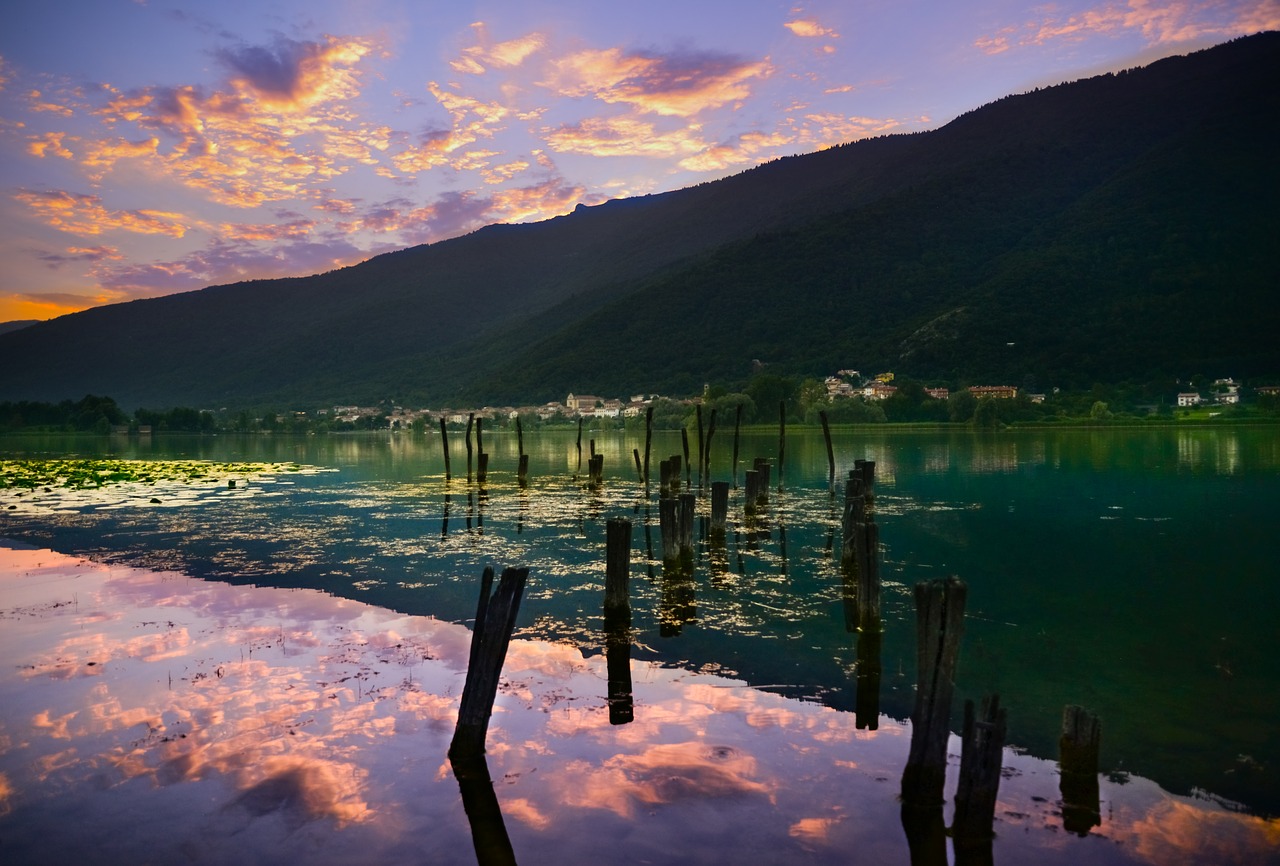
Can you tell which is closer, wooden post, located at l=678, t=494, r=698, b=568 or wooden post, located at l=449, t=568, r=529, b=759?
wooden post, located at l=449, t=568, r=529, b=759

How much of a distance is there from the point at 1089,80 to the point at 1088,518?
192 meters

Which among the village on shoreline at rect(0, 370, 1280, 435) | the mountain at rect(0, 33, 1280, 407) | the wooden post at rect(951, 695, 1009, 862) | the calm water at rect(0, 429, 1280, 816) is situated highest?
the mountain at rect(0, 33, 1280, 407)

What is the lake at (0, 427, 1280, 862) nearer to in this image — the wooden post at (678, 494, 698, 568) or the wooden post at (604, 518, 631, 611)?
the wooden post at (604, 518, 631, 611)

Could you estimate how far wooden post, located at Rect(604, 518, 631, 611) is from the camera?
1411 cm

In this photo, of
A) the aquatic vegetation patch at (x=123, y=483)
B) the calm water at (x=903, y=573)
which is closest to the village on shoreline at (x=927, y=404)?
the aquatic vegetation patch at (x=123, y=483)

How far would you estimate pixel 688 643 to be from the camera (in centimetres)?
1305

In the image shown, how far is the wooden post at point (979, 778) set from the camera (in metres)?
6.70

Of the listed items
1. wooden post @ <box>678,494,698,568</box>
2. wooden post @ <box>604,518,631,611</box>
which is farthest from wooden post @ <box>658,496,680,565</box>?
wooden post @ <box>604,518,631,611</box>

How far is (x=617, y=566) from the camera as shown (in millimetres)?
14289

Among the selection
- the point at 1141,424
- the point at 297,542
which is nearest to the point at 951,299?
the point at 1141,424

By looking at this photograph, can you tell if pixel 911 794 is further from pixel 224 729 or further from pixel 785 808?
A: pixel 224 729

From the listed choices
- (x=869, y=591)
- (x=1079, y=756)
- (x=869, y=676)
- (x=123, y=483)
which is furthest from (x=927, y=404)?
(x=1079, y=756)

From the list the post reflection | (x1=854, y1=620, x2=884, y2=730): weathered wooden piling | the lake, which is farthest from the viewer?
(x1=854, y1=620, x2=884, y2=730): weathered wooden piling

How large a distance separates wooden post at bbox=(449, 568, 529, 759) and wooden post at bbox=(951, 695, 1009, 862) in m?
4.18
